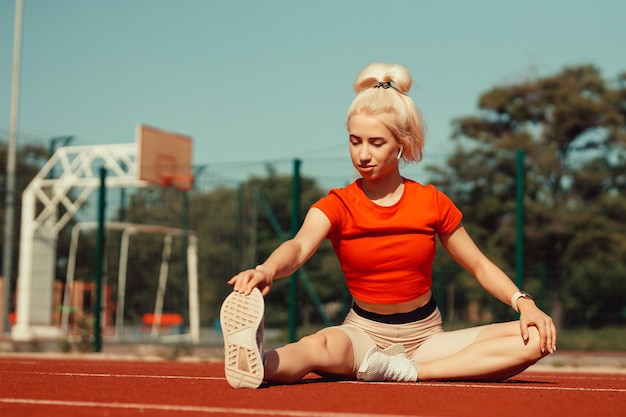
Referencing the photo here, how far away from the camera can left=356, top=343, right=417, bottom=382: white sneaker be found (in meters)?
4.14

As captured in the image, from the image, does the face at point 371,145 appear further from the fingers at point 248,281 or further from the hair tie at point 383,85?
the fingers at point 248,281

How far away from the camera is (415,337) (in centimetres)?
440

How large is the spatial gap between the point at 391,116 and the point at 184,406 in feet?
5.75

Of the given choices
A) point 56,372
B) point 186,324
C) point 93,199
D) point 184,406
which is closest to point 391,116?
point 184,406

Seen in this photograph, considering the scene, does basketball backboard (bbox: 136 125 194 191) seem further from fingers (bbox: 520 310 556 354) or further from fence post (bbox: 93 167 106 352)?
A: fingers (bbox: 520 310 556 354)

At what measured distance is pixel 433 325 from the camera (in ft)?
14.6

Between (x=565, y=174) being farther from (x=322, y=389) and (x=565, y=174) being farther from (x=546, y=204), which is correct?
(x=322, y=389)

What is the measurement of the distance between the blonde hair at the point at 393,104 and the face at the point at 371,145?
3 cm

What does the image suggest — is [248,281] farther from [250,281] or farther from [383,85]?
[383,85]

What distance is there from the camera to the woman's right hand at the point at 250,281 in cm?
358

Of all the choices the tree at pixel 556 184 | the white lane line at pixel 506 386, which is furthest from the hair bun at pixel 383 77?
the tree at pixel 556 184

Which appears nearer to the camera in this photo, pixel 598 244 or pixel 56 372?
pixel 56 372

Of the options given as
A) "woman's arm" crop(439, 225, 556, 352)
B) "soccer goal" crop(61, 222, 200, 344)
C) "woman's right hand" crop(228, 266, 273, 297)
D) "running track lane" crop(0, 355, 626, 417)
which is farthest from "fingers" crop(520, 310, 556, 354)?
"soccer goal" crop(61, 222, 200, 344)

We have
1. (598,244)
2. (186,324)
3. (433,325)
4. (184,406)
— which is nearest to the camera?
(184,406)
